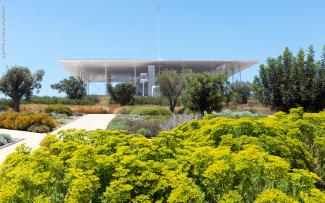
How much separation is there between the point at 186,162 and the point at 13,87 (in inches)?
1138

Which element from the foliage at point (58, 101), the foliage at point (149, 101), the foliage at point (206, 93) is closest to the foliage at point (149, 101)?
the foliage at point (149, 101)

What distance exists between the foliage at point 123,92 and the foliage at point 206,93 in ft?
76.0

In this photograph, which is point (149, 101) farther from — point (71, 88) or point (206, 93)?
point (206, 93)

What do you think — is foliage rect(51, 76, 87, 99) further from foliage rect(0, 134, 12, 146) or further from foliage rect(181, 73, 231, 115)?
foliage rect(0, 134, 12, 146)

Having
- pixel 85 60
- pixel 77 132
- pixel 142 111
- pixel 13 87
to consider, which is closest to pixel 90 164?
pixel 77 132

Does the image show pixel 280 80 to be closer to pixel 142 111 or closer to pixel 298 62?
pixel 298 62

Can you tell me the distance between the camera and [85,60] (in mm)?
45000

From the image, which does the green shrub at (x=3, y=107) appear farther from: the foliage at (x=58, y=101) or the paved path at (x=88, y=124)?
the paved path at (x=88, y=124)

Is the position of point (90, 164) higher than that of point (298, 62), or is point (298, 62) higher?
point (298, 62)

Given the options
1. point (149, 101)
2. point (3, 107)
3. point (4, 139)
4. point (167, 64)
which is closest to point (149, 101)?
point (149, 101)

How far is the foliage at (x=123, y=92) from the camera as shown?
42406 millimetres

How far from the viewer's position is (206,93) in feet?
63.3

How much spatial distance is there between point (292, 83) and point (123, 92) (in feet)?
89.5

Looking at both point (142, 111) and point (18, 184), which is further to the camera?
point (142, 111)
